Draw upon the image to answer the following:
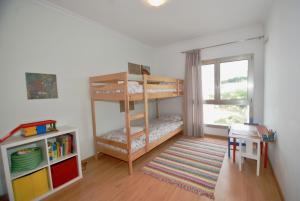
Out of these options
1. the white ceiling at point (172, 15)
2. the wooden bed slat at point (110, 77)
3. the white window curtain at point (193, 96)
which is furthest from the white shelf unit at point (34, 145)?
the white window curtain at point (193, 96)

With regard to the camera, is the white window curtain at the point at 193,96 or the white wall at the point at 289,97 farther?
the white window curtain at the point at 193,96

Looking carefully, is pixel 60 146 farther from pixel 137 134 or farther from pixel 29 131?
pixel 137 134

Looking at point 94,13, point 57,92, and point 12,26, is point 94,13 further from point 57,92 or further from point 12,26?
point 57,92

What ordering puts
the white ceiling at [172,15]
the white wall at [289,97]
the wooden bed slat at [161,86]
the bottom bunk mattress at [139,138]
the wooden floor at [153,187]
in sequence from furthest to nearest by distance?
the wooden bed slat at [161,86] < the bottom bunk mattress at [139,138] < the white ceiling at [172,15] < the wooden floor at [153,187] < the white wall at [289,97]

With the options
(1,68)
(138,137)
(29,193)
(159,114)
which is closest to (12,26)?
(1,68)

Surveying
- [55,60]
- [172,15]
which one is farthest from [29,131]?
[172,15]

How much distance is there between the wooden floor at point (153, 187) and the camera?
5.35 ft

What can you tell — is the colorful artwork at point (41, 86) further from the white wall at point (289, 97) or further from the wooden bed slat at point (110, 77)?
the white wall at point (289, 97)

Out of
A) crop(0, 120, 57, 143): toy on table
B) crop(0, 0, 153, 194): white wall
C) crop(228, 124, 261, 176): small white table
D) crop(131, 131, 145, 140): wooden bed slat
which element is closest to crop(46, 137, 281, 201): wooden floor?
crop(228, 124, 261, 176): small white table

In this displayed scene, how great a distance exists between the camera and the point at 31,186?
1.57 meters

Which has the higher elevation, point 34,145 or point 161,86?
point 161,86

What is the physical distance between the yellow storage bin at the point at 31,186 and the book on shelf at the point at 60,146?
0.66 ft

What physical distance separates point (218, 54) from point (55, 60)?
347 centimetres

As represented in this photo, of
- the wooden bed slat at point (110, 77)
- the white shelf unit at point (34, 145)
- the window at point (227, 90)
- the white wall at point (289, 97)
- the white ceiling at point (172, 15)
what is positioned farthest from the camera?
the window at point (227, 90)
